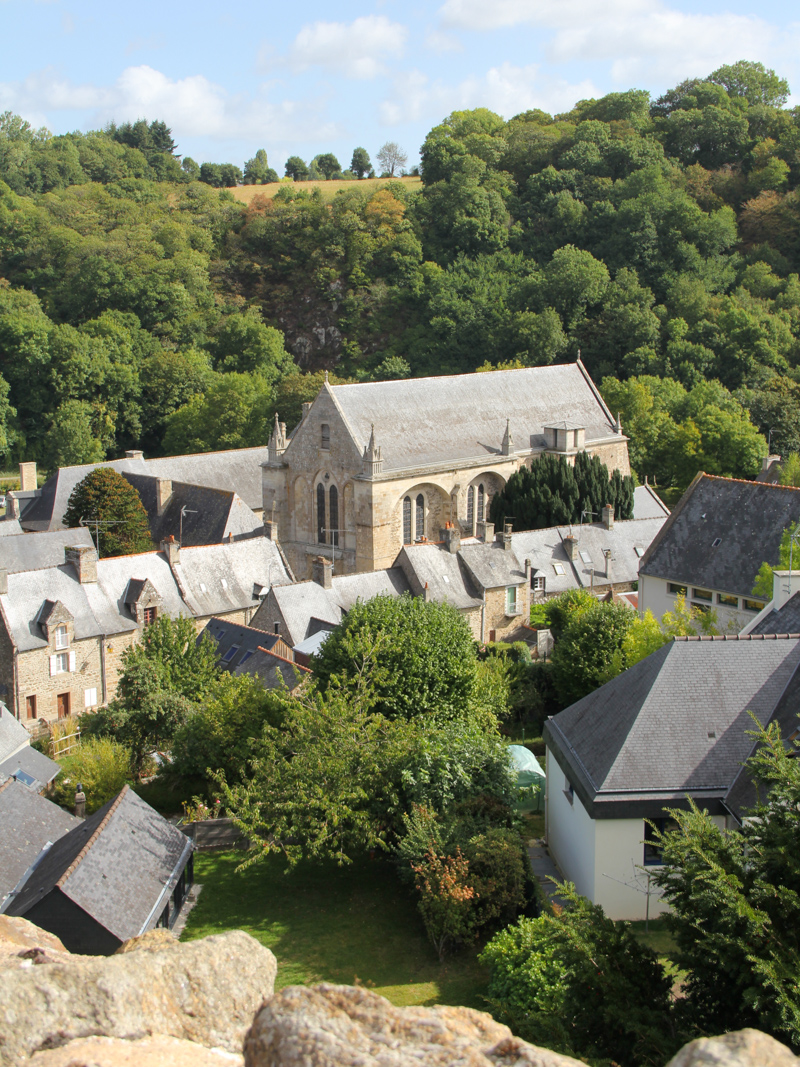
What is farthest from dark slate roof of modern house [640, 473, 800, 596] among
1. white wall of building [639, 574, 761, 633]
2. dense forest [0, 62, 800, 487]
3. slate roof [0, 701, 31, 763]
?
dense forest [0, 62, 800, 487]

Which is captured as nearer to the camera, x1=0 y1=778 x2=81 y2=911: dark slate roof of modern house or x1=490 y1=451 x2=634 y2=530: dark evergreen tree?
x1=0 y1=778 x2=81 y2=911: dark slate roof of modern house

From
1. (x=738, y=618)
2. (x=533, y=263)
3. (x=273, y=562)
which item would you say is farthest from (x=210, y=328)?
(x=738, y=618)

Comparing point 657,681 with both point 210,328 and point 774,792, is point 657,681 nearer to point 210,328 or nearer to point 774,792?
point 774,792

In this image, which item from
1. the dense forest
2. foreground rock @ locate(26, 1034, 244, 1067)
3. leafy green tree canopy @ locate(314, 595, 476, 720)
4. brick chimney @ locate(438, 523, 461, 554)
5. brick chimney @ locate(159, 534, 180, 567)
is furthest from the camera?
the dense forest

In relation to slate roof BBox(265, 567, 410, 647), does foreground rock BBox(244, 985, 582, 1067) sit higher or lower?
higher

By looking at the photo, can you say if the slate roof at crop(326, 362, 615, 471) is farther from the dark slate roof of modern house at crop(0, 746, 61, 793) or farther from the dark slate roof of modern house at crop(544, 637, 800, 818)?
the dark slate roof of modern house at crop(544, 637, 800, 818)

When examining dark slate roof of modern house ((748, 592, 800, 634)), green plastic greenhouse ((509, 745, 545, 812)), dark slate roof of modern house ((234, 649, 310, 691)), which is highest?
dark slate roof of modern house ((748, 592, 800, 634))
